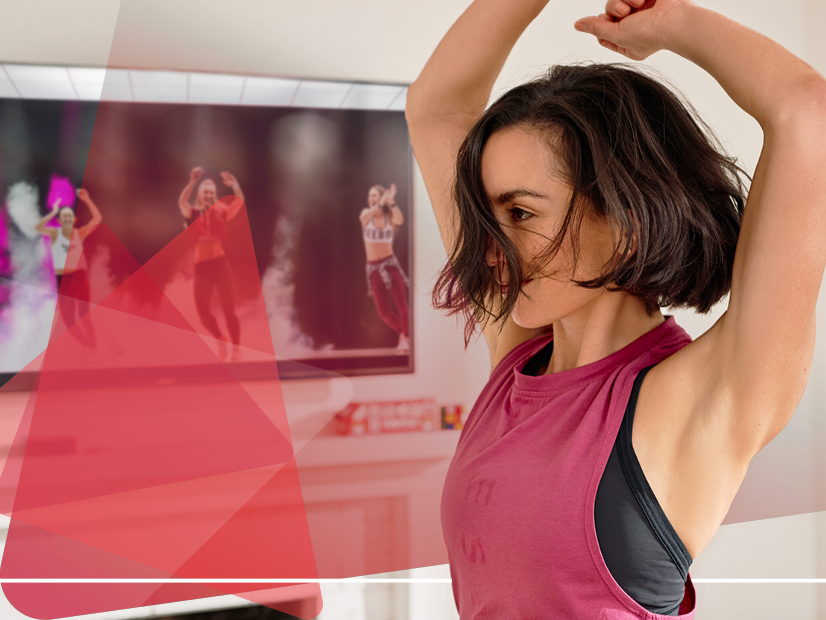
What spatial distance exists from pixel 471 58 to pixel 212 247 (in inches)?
35.2

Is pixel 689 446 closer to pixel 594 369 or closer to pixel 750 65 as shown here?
pixel 594 369

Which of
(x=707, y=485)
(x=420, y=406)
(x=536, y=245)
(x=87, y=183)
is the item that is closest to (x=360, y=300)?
(x=420, y=406)

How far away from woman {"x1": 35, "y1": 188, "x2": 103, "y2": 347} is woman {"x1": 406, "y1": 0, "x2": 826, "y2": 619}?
104cm

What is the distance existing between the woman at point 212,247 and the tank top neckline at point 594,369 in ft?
3.07

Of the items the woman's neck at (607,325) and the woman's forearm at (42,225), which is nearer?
the woman's neck at (607,325)

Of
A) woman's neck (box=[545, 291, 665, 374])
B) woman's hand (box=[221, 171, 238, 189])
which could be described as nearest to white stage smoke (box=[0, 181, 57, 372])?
woman's hand (box=[221, 171, 238, 189])

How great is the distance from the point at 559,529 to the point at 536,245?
30 centimetres

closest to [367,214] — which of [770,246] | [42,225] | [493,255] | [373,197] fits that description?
[373,197]

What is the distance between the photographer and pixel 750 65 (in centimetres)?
59

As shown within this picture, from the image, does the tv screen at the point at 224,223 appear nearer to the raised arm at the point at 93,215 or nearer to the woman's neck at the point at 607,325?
the raised arm at the point at 93,215

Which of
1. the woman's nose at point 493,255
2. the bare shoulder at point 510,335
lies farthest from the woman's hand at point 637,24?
the bare shoulder at point 510,335

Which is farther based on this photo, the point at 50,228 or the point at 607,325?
the point at 50,228

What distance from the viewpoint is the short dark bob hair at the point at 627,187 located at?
0.63m

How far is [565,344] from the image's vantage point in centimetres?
79
